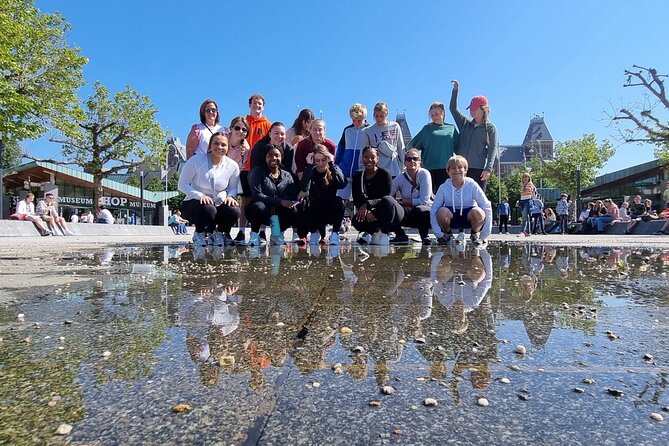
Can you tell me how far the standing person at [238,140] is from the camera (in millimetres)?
6352

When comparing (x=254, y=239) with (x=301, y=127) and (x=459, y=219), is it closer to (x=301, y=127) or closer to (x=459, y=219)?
(x=301, y=127)

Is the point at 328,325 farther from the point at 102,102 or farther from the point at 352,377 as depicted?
the point at 102,102

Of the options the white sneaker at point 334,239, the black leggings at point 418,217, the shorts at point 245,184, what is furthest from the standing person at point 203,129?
the black leggings at point 418,217

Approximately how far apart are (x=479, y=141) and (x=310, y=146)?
2.56 metres

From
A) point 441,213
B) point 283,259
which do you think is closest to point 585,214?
point 441,213

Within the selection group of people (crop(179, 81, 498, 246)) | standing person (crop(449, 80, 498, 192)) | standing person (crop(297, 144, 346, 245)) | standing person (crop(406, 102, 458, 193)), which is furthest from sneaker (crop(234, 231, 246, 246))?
standing person (crop(449, 80, 498, 192))

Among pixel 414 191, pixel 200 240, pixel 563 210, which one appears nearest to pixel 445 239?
pixel 414 191

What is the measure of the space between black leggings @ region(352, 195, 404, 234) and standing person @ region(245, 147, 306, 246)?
0.94 meters

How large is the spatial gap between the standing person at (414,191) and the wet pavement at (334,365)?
3990 millimetres

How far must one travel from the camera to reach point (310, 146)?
21.6 feet

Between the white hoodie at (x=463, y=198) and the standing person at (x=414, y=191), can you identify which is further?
the standing person at (x=414, y=191)

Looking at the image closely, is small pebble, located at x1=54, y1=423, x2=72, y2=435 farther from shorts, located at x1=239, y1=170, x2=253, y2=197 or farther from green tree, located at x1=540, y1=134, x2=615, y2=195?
green tree, located at x1=540, y1=134, x2=615, y2=195

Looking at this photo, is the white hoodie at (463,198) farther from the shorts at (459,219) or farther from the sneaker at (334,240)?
the sneaker at (334,240)

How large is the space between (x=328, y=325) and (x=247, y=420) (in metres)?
0.73
